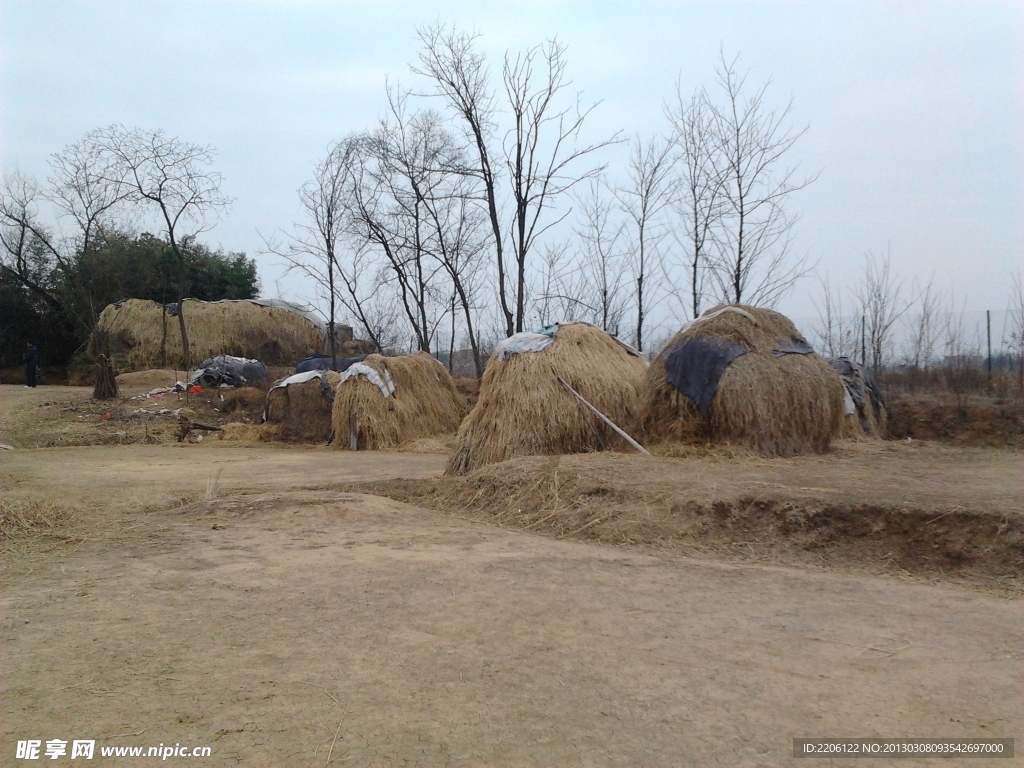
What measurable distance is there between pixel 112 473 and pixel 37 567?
505 cm

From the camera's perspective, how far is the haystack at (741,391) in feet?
27.7

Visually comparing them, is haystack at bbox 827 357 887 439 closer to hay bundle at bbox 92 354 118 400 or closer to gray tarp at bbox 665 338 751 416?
gray tarp at bbox 665 338 751 416

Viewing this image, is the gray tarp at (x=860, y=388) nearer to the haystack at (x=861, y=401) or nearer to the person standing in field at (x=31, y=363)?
the haystack at (x=861, y=401)

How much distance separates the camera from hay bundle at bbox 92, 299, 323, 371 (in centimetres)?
2181

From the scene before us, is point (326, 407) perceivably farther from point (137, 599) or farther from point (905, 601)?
point (905, 601)

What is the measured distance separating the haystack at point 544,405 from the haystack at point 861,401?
3836 mm

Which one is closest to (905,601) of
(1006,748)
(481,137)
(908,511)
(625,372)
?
(908,511)

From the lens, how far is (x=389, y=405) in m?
13.8

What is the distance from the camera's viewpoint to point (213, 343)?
2212 cm

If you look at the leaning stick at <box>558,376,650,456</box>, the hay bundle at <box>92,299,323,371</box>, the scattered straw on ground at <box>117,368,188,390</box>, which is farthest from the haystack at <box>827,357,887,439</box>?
the hay bundle at <box>92,299,323,371</box>

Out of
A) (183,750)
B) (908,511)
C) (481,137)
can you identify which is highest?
(481,137)

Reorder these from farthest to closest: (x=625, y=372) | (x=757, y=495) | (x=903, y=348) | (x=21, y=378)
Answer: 1. (x=21, y=378)
2. (x=903, y=348)
3. (x=625, y=372)
4. (x=757, y=495)

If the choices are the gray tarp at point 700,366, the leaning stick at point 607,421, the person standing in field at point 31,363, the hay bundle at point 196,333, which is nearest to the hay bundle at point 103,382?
the person standing in field at point 31,363

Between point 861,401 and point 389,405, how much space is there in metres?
8.12
